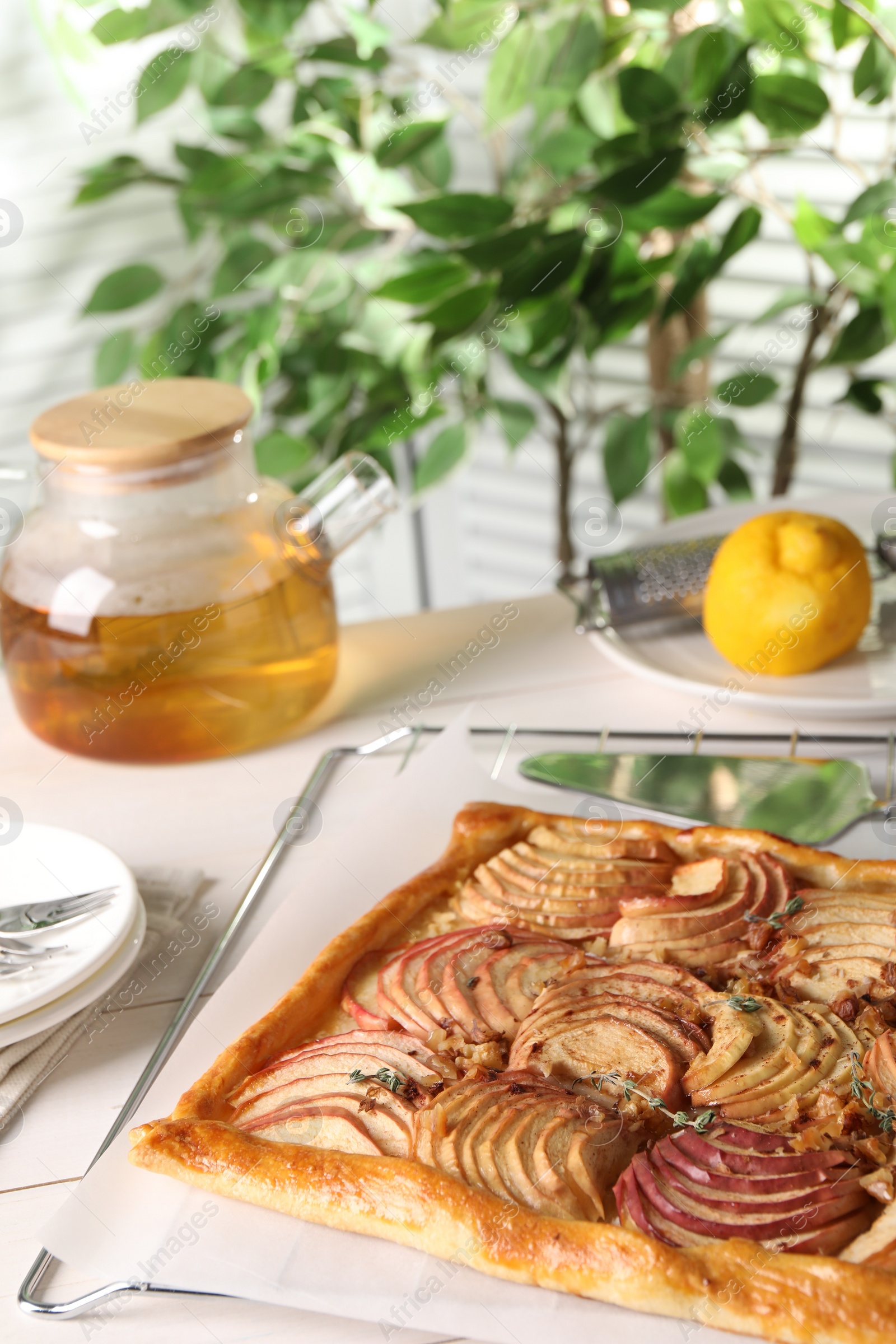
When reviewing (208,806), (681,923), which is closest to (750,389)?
(208,806)

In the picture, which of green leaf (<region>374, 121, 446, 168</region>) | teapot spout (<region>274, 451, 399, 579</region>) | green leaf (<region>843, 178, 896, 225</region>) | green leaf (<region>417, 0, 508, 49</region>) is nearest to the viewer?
teapot spout (<region>274, 451, 399, 579</region>)

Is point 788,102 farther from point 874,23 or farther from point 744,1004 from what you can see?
point 744,1004

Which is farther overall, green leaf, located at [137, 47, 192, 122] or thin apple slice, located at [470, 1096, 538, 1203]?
green leaf, located at [137, 47, 192, 122]

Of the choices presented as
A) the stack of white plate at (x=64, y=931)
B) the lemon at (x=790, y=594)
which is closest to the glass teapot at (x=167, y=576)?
the stack of white plate at (x=64, y=931)

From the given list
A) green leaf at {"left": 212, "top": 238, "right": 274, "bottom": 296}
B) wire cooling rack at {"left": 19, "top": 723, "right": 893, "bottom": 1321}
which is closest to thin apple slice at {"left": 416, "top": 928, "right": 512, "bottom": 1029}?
wire cooling rack at {"left": 19, "top": 723, "right": 893, "bottom": 1321}

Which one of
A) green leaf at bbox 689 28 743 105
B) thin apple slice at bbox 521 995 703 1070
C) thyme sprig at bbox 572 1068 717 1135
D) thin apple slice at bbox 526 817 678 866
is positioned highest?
green leaf at bbox 689 28 743 105

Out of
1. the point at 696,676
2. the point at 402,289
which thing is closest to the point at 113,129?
the point at 402,289

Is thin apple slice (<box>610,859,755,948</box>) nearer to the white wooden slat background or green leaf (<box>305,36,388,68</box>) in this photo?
the white wooden slat background
